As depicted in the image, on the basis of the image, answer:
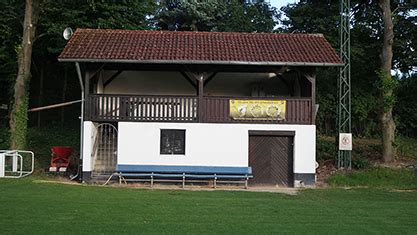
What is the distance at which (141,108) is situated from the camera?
63.4ft

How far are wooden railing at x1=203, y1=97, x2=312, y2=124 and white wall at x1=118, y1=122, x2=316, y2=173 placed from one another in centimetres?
23

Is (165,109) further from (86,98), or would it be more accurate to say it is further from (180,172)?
(86,98)

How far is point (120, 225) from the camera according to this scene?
927 centimetres

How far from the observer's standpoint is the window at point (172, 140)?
19.4 metres

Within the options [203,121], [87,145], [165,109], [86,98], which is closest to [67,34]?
[86,98]

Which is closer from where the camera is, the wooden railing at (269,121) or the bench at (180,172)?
the bench at (180,172)

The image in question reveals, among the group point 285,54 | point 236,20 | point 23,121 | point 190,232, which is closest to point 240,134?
point 285,54

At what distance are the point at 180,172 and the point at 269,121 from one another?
378 centimetres

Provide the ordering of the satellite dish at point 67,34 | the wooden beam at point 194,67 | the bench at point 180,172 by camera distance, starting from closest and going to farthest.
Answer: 1. the bench at point 180,172
2. the wooden beam at point 194,67
3. the satellite dish at point 67,34

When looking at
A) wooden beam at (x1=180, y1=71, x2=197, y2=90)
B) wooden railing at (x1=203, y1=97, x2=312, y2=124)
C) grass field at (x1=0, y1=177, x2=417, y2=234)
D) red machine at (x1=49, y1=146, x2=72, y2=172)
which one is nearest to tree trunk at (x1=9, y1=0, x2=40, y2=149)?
red machine at (x1=49, y1=146, x2=72, y2=172)

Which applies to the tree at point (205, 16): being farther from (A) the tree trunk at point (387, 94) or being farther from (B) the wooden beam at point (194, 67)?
(B) the wooden beam at point (194, 67)

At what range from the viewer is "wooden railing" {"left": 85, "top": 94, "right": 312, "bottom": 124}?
19.3 meters

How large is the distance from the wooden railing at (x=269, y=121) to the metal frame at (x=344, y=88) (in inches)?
96.5

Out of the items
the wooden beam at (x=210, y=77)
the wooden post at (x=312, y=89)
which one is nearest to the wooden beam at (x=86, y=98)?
the wooden beam at (x=210, y=77)
